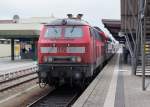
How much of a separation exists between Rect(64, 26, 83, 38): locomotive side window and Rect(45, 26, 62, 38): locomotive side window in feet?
0.94

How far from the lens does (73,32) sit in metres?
18.7

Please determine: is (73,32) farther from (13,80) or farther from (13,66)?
(13,66)

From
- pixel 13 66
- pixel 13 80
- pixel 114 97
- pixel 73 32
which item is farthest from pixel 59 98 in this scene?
pixel 13 66

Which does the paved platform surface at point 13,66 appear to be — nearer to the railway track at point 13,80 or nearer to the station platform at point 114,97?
the railway track at point 13,80

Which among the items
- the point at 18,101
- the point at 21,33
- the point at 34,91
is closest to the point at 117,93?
the point at 18,101

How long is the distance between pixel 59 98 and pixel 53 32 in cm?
283

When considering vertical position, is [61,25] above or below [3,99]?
above

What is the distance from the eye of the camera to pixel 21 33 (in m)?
48.2

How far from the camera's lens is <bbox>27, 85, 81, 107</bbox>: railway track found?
15.8m

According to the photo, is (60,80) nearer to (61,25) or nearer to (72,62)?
(72,62)

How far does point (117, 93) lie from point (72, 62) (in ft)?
9.07

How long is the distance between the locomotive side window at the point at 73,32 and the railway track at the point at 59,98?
237 cm

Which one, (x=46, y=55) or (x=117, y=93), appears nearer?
(x=117, y=93)

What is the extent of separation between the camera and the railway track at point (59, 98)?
623 inches
